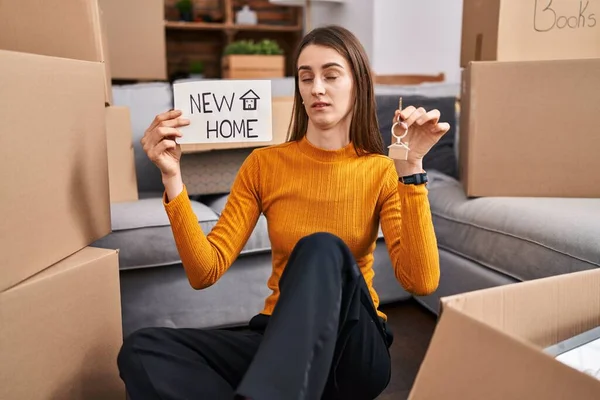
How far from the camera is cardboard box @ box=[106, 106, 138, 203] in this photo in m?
1.54

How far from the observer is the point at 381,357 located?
2.78 feet

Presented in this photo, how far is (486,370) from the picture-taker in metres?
0.54

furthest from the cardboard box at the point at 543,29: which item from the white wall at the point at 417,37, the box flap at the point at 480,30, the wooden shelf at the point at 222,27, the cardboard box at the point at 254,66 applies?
the wooden shelf at the point at 222,27

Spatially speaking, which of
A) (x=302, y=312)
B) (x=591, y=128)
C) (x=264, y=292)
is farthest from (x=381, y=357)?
(x=591, y=128)

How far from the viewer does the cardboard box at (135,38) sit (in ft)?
7.91

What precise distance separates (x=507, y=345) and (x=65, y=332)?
2.30 ft

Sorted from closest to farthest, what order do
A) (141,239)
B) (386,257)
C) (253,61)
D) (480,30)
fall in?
1. (141,239)
2. (480,30)
3. (386,257)
4. (253,61)

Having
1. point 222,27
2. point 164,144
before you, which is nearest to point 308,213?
point 164,144

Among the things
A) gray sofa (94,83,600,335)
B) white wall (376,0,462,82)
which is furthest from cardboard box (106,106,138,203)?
white wall (376,0,462,82)

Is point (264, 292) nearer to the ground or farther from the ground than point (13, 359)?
nearer to the ground

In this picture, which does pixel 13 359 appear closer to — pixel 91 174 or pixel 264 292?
pixel 91 174

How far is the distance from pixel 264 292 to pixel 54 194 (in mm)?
767

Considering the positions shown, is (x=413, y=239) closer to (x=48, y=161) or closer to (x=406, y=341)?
(x=48, y=161)

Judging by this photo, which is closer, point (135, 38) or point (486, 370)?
point (486, 370)
